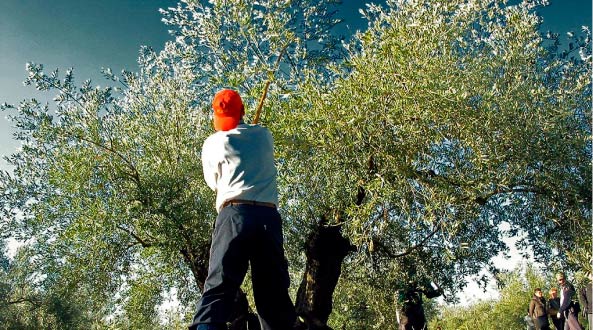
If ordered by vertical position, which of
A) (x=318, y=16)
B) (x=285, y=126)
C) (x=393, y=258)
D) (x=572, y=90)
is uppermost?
(x=318, y=16)

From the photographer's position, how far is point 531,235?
12.9m

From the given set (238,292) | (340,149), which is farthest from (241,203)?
(238,292)

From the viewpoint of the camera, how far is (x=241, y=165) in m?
4.25

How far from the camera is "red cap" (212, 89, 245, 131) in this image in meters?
4.55

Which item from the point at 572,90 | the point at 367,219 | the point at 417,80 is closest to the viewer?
the point at 417,80

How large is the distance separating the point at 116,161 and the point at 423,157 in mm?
7580

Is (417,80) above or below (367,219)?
above

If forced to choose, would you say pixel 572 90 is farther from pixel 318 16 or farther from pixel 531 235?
pixel 318 16

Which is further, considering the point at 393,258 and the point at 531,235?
the point at 393,258

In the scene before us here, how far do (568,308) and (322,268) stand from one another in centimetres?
713

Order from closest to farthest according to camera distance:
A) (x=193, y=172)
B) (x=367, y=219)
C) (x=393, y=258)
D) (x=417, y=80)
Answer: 1. (x=417, y=80)
2. (x=367, y=219)
3. (x=193, y=172)
4. (x=393, y=258)

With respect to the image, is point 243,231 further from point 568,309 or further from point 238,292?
point 568,309

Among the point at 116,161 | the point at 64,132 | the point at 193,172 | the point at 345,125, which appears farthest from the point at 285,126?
the point at 64,132

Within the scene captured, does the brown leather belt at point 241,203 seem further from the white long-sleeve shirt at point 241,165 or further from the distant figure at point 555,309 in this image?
the distant figure at point 555,309
